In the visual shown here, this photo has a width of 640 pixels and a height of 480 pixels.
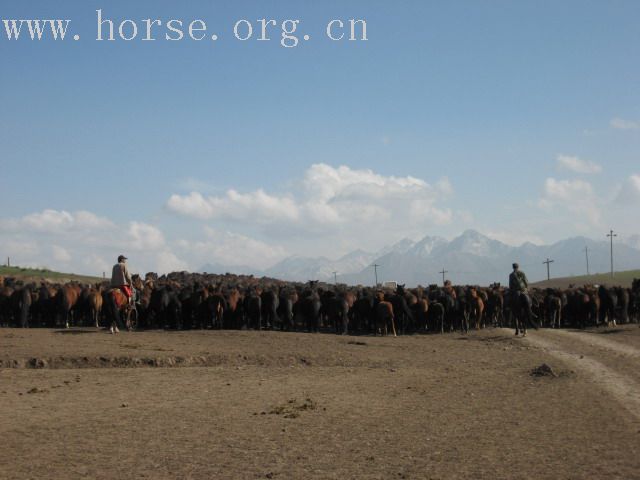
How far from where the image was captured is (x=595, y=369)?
1692cm

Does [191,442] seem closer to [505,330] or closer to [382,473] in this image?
[382,473]

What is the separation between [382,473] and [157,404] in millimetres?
5450

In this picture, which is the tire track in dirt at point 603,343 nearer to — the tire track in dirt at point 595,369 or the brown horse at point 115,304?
the tire track in dirt at point 595,369

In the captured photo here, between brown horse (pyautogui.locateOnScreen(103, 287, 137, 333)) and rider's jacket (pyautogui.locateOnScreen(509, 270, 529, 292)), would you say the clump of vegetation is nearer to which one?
brown horse (pyautogui.locateOnScreen(103, 287, 137, 333))

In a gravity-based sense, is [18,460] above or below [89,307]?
below

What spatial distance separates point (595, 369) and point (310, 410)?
796 centimetres

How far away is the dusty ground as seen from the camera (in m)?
8.84

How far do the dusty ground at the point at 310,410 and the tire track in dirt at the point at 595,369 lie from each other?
56 mm

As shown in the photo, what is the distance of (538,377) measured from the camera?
630 inches

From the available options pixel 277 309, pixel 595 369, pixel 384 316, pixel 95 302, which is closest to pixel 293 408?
pixel 595 369

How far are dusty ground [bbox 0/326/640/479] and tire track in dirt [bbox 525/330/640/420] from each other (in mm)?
56

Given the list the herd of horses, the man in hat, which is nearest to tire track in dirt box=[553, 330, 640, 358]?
the herd of horses

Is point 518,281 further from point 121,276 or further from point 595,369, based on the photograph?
point 121,276

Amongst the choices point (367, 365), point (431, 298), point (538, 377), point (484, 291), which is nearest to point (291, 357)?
point (367, 365)
